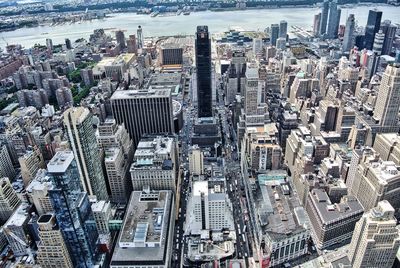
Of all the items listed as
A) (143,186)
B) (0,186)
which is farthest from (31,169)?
(143,186)

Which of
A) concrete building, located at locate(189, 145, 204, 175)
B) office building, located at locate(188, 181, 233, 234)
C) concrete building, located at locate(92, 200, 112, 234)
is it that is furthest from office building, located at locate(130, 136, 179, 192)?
concrete building, located at locate(92, 200, 112, 234)

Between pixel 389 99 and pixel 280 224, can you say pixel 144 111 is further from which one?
pixel 389 99

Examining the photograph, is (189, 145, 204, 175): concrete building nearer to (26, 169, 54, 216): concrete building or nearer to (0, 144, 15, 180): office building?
(26, 169, 54, 216): concrete building

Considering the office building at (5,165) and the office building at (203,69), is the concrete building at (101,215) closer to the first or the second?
the office building at (5,165)

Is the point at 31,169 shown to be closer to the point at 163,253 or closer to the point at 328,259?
the point at 163,253

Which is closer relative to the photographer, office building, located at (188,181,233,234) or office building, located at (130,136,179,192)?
office building, located at (188,181,233,234)
